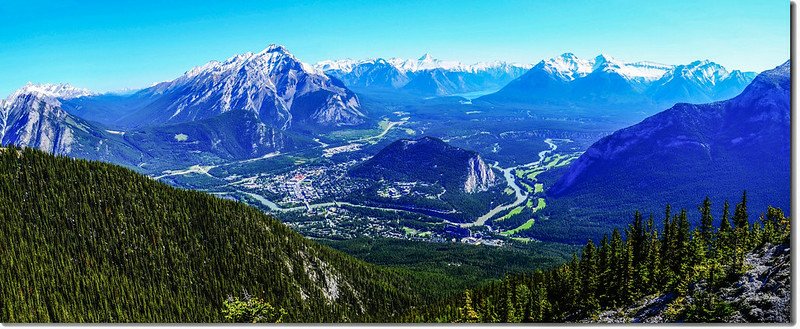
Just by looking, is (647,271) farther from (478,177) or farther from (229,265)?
(478,177)

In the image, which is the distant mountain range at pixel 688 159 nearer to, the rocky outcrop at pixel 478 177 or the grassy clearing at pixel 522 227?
the grassy clearing at pixel 522 227

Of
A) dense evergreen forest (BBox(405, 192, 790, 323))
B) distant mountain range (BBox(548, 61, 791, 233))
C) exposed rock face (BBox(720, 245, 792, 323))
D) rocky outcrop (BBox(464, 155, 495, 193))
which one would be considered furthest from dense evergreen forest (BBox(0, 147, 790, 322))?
rocky outcrop (BBox(464, 155, 495, 193))

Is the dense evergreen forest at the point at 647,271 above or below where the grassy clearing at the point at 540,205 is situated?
above

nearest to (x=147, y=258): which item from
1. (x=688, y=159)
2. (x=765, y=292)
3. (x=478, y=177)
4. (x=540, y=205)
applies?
(x=765, y=292)

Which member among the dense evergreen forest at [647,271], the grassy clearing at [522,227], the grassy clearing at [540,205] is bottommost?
the grassy clearing at [522,227]

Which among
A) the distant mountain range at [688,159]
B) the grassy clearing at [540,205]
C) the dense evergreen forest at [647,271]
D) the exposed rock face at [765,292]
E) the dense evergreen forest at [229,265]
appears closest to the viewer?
the exposed rock face at [765,292]

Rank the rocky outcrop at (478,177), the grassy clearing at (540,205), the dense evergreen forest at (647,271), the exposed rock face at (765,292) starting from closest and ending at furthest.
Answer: the exposed rock face at (765,292), the dense evergreen forest at (647,271), the grassy clearing at (540,205), the rocky outcrop at (478,177)

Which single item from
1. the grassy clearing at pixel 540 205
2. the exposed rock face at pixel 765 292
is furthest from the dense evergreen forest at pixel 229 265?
the grassy clearing at pixel 540 205
